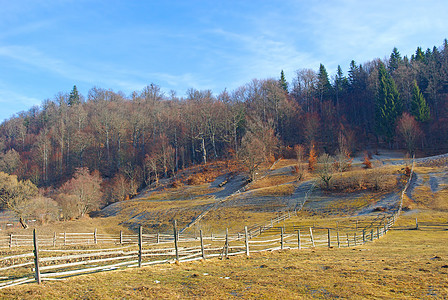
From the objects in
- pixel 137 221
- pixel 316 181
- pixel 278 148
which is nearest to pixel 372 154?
pixel 278 148

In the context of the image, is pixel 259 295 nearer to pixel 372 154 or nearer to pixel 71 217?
pixel 71 217

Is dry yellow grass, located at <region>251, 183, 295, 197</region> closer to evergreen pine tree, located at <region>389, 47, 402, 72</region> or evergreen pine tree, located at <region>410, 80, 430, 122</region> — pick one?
evergreen pine tree, located at <region>410, 80, 430, 122</region>

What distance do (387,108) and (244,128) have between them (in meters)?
35.8

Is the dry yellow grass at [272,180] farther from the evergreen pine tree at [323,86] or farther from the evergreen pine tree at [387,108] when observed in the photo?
the evergreen pine tree at [323,86]

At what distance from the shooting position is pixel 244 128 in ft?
284

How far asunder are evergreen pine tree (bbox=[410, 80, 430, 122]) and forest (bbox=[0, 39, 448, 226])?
0.84 feet

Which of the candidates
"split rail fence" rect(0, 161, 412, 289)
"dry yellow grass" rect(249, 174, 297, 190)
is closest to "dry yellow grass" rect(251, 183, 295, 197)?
"dry yellow grass" rect(249, 174, 297, 190)

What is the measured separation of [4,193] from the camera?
47531 millimetres

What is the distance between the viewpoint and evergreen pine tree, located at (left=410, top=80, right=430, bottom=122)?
76562mm

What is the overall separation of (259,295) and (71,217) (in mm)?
52504

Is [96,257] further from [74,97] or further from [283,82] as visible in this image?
[74,97]

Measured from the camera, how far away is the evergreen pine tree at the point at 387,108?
79.1 m

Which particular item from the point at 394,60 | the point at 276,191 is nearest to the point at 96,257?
the point at 276,191

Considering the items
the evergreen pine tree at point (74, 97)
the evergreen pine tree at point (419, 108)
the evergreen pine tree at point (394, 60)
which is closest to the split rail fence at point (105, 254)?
the evergreen pine tree at point (419, 108)
